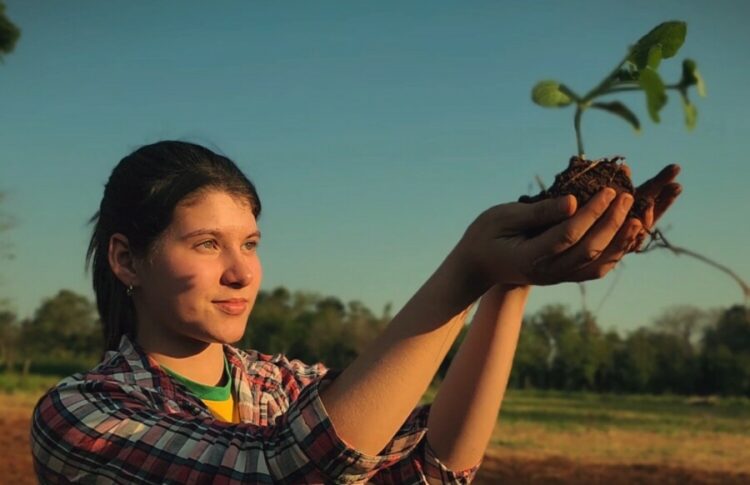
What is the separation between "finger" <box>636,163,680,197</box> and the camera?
1.45 metres

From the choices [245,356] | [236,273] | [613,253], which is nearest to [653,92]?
[613,253]

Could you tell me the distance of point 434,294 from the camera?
1.27 meters

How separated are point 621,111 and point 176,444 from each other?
96 cm

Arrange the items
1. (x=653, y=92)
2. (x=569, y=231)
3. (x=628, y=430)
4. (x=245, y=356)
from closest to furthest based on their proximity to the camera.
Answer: (x=569, y=231)
(x=653, y=92)
(x=245, y=356)
(x=628, y=430)

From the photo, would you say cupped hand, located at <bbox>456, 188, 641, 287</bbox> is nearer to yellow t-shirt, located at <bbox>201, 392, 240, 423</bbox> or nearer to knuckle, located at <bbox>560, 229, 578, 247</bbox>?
knuckle, located at <bbox>560, 229, 578, 247</bbox>

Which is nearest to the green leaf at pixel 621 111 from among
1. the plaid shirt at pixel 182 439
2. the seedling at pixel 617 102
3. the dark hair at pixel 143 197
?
the seedling at pixel 617 102

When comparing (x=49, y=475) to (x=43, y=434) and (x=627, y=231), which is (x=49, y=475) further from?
(x=627, y=231)

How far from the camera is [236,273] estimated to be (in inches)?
67.2

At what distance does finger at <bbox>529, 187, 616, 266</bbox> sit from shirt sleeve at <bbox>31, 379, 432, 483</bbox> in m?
0.39

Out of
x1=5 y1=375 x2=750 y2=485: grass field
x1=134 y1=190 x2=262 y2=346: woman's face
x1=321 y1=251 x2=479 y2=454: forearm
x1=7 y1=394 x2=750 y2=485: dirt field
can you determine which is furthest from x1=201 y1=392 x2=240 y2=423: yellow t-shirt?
x1=7 y1=394 x2=750 y2=485: dirt field

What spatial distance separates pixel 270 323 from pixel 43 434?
31759 millimetres

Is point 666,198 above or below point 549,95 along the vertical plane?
below

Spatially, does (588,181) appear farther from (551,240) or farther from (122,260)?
(122,260)

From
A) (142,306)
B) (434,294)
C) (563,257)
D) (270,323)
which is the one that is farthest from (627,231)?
(270,323)
